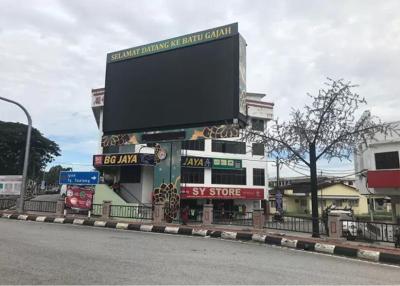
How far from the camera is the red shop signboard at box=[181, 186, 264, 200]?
4253 cm

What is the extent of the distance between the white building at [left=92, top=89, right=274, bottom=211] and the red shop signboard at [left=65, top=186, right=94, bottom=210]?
12948 millimetres

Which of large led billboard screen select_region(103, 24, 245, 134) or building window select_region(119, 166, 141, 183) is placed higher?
large led billboard screen select_region(103, 24, 245, 134)

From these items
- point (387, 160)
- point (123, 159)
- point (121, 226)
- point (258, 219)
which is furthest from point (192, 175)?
point (258, 219)

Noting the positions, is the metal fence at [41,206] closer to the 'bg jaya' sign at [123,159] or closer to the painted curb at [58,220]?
the painted curb at [58,220]

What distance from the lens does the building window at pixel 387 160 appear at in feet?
96.4

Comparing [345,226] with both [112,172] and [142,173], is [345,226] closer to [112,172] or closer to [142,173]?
[142,173]

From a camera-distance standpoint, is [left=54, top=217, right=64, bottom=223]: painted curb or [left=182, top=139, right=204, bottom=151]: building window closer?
[left=54, top=217, right=64, bottom=223]: painted curb

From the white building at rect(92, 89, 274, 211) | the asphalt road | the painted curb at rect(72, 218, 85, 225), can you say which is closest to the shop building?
the white building at rect(92, 89, 274, 211)

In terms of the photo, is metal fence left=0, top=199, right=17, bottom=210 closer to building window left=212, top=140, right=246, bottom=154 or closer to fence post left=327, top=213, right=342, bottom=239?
building window left=212, top=140, right=246, bottom=154

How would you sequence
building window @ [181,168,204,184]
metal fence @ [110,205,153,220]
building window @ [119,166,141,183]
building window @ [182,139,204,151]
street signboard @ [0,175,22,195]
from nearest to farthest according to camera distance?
1. metal fence @ [110,205,153,220]
2. street signboard @ [0,175,22,195]
3. building window @ [119,166,141,183]
4. building window @ [181,168,204,184]
5. building window @ [182,139,204,151]

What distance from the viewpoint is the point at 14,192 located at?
28.7m

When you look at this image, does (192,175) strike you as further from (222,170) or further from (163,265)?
(163,265)

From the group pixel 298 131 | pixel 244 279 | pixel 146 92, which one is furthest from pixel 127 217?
pixel 244 279

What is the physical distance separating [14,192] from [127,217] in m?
9.10
